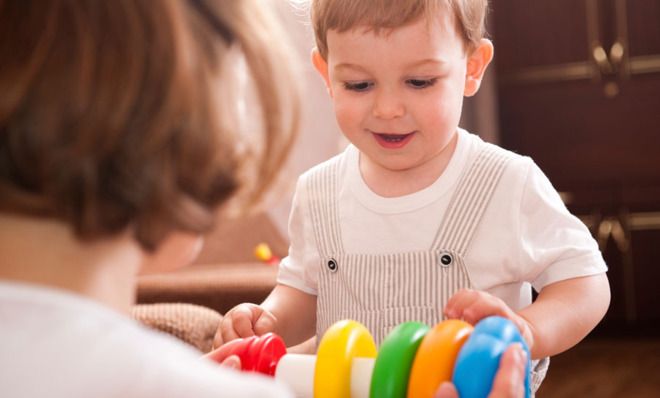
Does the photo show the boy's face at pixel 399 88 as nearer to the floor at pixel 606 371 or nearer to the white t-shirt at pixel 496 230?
the white t-shirt at pixel 496 230

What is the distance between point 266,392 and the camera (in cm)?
68

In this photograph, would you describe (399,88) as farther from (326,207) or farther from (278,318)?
(278,318)

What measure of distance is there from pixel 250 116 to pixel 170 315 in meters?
1.10

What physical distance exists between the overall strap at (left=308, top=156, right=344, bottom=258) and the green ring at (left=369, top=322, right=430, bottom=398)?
1.42 ft

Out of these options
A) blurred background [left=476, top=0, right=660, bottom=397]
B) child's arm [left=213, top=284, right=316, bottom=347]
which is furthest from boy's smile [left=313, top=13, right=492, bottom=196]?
blurred background [left=476, top=0, right=660, bottom=397]

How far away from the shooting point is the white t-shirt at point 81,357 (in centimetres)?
64

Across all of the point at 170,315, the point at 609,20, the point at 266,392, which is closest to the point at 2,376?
the point at 266,392

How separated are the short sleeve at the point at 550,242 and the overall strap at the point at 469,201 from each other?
0.05m

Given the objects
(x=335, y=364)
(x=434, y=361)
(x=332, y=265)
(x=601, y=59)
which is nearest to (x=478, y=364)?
(x=434, y=361)

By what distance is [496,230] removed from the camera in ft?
4.56

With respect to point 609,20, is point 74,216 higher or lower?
lower

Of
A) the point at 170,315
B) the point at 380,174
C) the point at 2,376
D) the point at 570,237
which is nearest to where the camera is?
the point at 2,376

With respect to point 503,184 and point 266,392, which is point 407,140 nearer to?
point 503,184

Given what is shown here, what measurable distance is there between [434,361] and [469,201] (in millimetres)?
457
